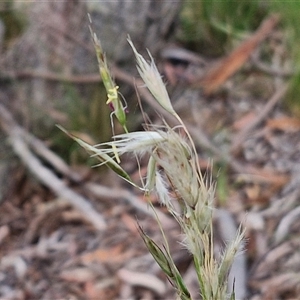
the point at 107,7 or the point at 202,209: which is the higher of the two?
the point at 202,209

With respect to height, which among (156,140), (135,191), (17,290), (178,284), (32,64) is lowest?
(17,290)

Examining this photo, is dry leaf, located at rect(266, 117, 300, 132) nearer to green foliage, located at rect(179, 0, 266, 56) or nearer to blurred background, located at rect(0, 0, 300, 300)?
blurred background, located at rect(0, 0, 300, 300)

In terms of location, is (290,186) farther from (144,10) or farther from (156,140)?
(156,140)

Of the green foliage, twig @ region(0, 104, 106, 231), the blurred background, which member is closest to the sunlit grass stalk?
the blurred background

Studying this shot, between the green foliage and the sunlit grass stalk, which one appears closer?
the sunlit grass stalk

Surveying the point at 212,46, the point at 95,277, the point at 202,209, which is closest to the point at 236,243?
the point at 202,209

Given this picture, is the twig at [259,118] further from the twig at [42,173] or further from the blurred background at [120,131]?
the twig at [42,173]

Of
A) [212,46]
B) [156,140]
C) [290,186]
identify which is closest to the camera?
[156,140]

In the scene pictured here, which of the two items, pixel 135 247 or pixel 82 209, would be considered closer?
pixel 135 247
